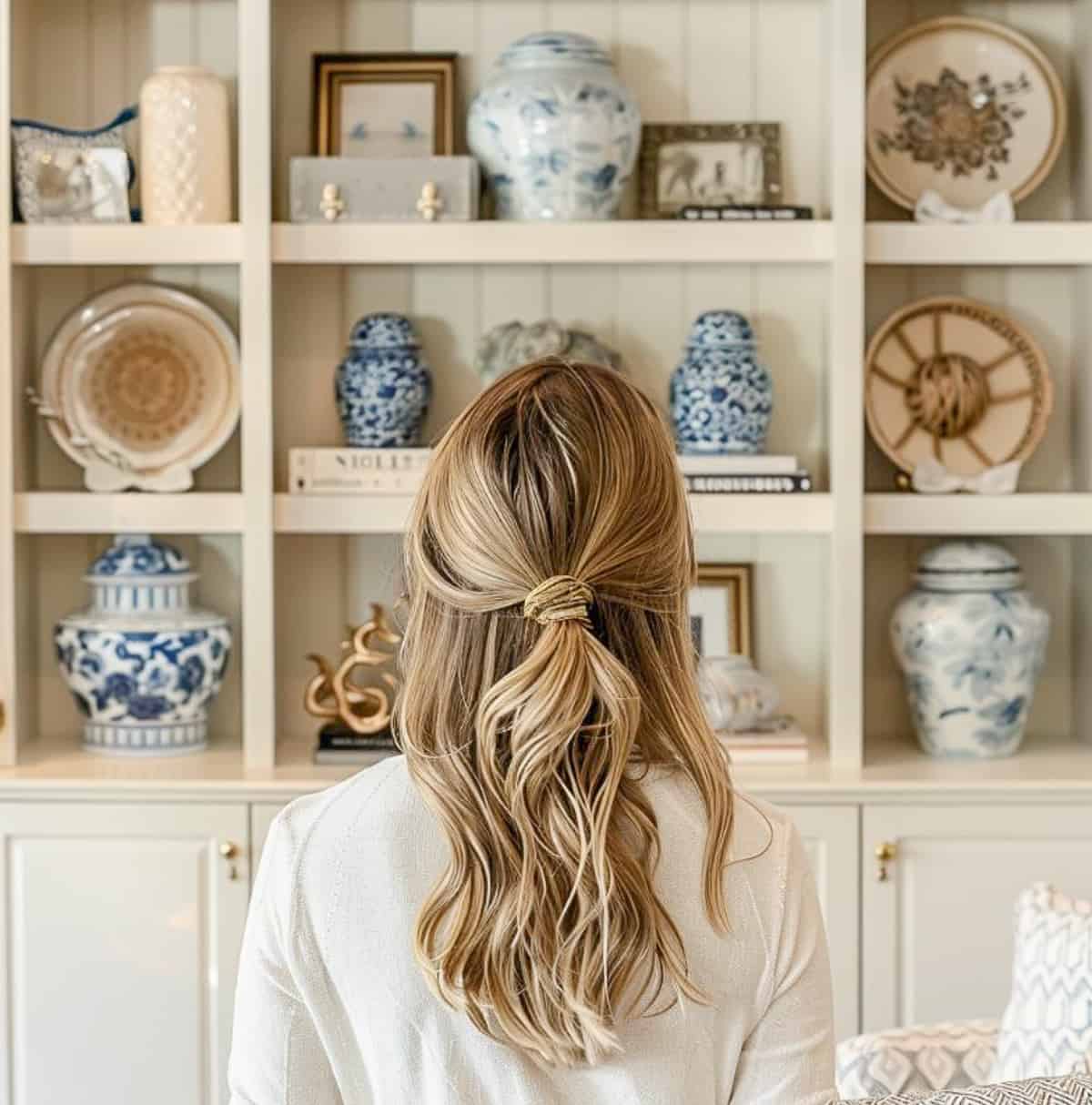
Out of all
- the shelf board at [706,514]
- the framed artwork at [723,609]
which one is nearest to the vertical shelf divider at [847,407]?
the shelf board at [706,514]

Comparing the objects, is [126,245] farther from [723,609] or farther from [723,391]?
[723,609]

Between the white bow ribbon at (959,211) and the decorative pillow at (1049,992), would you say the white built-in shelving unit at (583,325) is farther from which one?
the decorative pillow at (1049,992)

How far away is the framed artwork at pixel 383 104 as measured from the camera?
10.2 ft

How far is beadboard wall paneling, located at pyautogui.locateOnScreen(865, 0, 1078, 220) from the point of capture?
3.20m

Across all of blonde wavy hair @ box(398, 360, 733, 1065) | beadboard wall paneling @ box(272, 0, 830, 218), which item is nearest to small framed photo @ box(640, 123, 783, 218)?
beadboard wall paneling @ box(272, 0, 830, 218)

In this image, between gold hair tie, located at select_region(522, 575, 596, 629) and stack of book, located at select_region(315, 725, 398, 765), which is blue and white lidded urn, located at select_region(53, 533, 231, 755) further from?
gold hair tie, located at select_region(522, 575, 596, 629)

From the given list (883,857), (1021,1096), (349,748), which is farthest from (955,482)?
(1021,1096)

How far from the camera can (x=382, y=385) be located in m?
3.07

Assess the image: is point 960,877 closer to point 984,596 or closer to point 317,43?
point 984,596

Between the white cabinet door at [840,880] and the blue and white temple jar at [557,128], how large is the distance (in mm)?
1086

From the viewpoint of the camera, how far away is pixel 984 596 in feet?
9.89

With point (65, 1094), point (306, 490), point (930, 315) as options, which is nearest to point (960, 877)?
point (930, 315)

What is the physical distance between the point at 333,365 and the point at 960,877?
1.43 meters

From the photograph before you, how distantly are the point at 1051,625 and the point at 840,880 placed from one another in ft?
2.39
